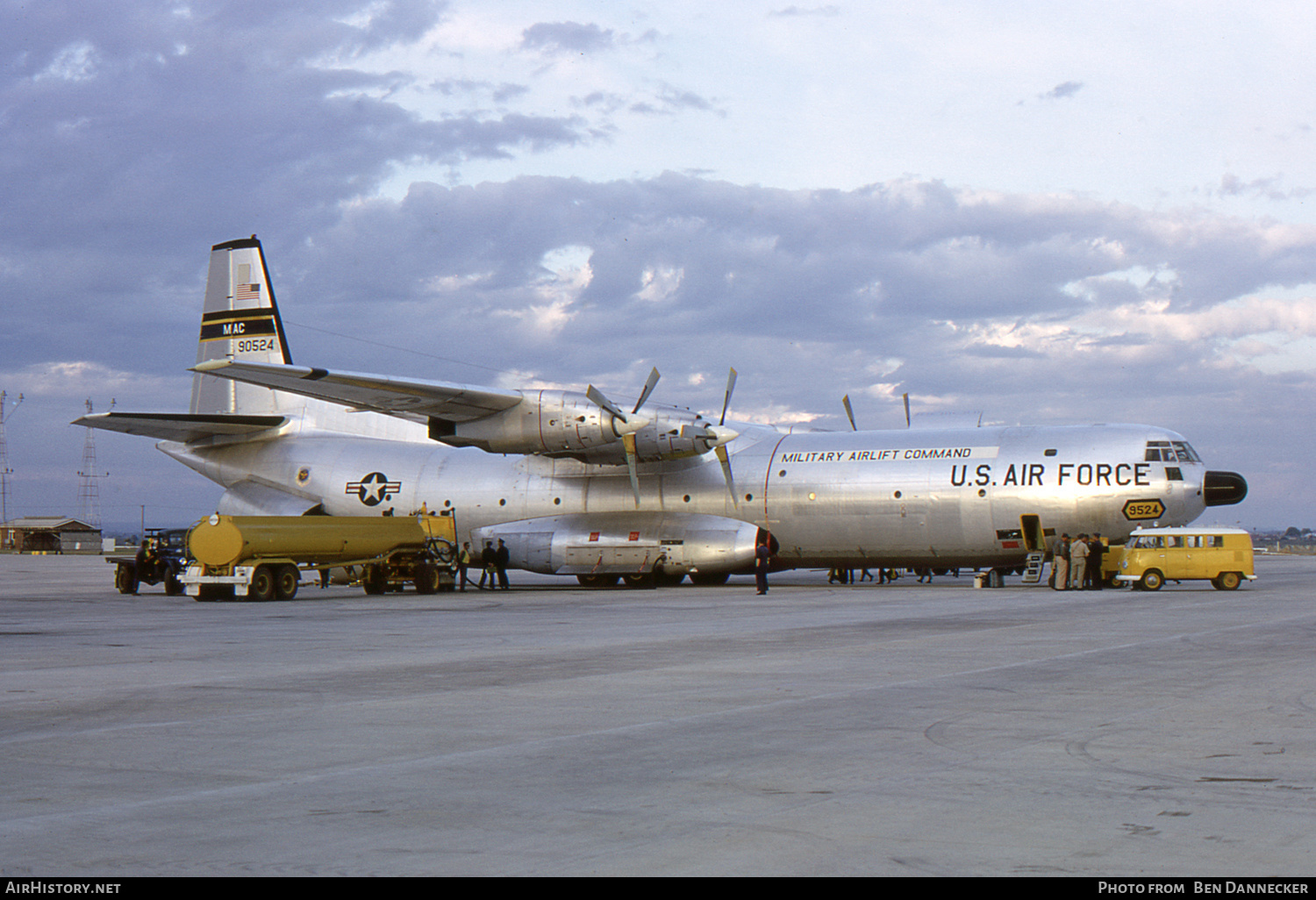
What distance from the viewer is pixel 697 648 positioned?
14734mm

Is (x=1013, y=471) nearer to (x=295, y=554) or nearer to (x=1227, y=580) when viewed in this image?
(x=1227, y=580)

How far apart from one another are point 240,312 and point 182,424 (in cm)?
481

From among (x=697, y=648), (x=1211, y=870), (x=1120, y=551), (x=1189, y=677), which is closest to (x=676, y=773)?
(x=1211, y=870)

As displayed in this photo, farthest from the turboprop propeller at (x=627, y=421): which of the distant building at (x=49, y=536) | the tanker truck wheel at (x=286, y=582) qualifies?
the distant building at (x=49, y=536)

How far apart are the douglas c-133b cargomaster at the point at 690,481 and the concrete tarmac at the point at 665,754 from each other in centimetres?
1294

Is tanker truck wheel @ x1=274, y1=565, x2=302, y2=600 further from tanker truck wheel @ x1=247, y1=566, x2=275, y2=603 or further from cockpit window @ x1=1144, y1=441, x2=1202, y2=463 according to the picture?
cockpit window @ x1=1144, y1=441, x2=1202, y2=463

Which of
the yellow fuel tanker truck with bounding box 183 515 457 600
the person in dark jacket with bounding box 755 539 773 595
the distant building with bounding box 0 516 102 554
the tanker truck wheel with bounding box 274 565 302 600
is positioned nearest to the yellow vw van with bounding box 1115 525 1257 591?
the person in dark jacket with bounding box 755 539 773 595

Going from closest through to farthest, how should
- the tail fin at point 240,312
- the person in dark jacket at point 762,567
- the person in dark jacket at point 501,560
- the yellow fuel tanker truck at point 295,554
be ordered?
the yellow fuel tanker truck at point 295,554, the person in dark jacket at point 762,567, the person in dark jacket at point 501,560, the tail fin at point 240,312

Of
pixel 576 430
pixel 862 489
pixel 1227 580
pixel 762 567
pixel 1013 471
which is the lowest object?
pixel 1227 580

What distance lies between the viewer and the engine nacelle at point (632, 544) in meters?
31.6

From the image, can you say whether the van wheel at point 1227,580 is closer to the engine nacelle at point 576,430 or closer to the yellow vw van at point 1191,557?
the yellow vw van at point 1191,557

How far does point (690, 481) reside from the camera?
33.3 metres

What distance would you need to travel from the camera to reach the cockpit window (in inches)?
1126

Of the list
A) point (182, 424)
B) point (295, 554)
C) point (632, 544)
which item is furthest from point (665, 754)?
point (182, 424)
